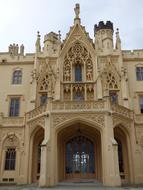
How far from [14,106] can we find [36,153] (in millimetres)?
5738

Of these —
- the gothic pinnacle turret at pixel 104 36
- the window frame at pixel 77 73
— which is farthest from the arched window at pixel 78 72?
the gothic pinnacle turret at pixel 104 36

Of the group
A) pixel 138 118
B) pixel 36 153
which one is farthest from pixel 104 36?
pixel 36 153

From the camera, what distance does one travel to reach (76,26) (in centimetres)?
2797

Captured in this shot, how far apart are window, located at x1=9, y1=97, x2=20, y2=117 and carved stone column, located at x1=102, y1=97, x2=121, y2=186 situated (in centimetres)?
1040

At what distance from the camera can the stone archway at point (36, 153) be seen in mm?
22203

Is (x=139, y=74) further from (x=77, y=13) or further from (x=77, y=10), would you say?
(x=77, y=10)

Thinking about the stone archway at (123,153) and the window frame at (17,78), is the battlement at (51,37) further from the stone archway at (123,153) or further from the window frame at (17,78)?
the stone archway at (123,153)

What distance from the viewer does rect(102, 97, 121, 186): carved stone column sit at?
17.5m

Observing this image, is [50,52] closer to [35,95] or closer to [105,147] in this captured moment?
[35,95]

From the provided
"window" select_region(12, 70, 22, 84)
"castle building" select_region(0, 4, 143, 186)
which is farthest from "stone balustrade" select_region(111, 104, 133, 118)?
"window" select_region(12, 70, 22, 84)

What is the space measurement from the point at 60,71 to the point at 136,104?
869 centimetres

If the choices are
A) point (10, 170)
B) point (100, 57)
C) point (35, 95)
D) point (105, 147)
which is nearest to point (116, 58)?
point (100, 57)

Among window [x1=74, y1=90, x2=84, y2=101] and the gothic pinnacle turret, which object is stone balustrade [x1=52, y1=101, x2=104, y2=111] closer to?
window [x1=74, y1=90, x2=84, y2=101]

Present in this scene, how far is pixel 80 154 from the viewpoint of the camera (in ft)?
77.2
